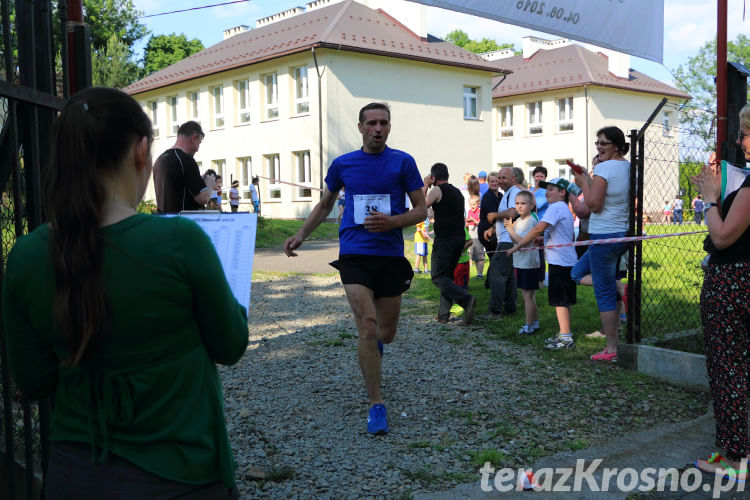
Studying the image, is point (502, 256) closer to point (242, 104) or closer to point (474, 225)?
point (474, 225)

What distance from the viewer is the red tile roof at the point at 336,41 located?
29078mm

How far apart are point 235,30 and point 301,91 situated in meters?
12.5

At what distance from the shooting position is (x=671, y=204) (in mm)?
9547

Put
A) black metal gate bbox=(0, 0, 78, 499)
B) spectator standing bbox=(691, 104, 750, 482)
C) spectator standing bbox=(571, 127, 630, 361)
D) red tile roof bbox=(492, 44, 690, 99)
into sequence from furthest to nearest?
red tile roof bbox=(492, 44, 690, 99) < spectator standing bbox=(571, 127, 630, 361) < spectator standing bbox=(691, 104, 750, 482) < black metal gate bbox=(0, 0, 78, 499)

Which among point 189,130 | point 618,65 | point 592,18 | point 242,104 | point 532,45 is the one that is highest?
point 532,45

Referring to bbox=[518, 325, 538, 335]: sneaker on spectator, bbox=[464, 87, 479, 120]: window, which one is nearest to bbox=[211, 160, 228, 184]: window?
bbox=[464, 87, 479, 120]: window

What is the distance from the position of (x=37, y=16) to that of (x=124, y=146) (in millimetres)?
1556

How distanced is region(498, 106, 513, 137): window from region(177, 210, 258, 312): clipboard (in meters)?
40.9

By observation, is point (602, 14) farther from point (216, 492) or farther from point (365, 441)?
point (216, 492)

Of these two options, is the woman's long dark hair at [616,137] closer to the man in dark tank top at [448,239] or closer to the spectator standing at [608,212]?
the spectator standing at [608,212]

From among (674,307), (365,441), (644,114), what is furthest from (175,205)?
(644,114)

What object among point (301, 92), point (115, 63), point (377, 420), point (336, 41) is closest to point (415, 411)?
point (377, 420)

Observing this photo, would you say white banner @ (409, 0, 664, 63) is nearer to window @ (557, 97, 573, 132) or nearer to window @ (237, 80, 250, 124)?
window @ (237, 80, 250, 124)

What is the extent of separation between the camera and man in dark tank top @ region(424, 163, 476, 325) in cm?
810
